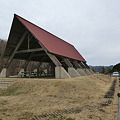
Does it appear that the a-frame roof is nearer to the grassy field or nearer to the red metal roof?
the red metal roof

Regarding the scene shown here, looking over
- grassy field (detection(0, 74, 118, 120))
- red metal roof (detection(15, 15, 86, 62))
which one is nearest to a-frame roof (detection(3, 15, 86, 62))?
red metal roof (detection(15, 15, 86, 62))

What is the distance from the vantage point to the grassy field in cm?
391

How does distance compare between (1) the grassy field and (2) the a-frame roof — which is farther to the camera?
(2) the a-frame roof

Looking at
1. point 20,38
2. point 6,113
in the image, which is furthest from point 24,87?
point 20,38

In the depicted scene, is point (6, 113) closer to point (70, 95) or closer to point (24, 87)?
point (70, 95)

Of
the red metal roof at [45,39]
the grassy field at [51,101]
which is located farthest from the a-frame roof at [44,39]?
the grassy field at [51,101]

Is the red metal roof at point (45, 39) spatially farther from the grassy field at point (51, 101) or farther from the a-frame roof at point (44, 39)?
the grassy field at point (51, 101)

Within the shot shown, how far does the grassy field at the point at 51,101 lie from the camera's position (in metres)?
3.91

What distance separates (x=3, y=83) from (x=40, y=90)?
423cm

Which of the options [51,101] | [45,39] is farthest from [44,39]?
[51,101]

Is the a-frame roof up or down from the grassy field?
up

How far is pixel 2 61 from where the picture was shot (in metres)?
28.5

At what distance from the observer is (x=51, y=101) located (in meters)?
5.61

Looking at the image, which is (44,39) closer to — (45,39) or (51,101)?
(45,39)
